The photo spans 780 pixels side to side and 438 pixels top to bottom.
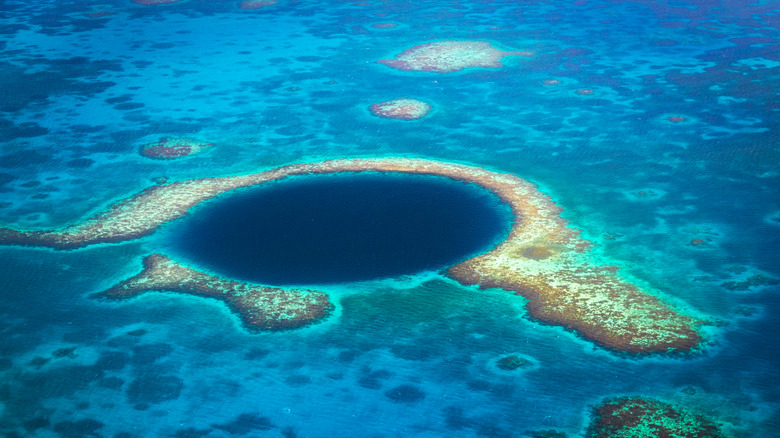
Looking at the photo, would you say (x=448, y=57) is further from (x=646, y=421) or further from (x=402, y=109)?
(x=646, y=421)

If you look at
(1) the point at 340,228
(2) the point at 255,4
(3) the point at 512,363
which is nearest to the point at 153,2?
(2) the point at 255,4

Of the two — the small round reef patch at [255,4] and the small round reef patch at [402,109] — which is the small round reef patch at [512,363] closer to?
the small round reef patch at [402,109]

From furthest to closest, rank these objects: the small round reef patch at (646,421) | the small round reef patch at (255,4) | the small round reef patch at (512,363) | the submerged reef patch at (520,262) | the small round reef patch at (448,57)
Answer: the small round reef patch at (255,4)
the small round reef patch at (448,57)
the submerged reef patch at (520,262)
the small round reef patch at (512,363)
the small round reef patch at (646,421)

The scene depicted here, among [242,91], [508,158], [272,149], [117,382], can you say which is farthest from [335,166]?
[117,382]

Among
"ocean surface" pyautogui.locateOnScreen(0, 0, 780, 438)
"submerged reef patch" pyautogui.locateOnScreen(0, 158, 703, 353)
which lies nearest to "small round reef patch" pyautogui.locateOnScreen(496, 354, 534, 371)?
"ocean surface" pyautogui.locateOnScreen(0, 0, 780, 438)

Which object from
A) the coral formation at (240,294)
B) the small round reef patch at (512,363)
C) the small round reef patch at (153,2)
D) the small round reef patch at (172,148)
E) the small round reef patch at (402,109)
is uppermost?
the small round reef patch at (153,2)

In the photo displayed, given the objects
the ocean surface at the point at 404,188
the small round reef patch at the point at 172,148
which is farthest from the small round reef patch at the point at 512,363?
the small round reef patch at the point at 172,148

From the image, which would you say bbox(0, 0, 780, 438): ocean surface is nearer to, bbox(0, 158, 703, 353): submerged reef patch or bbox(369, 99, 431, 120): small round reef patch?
bbox(0, 158, 703, 353): submerged reef patch
